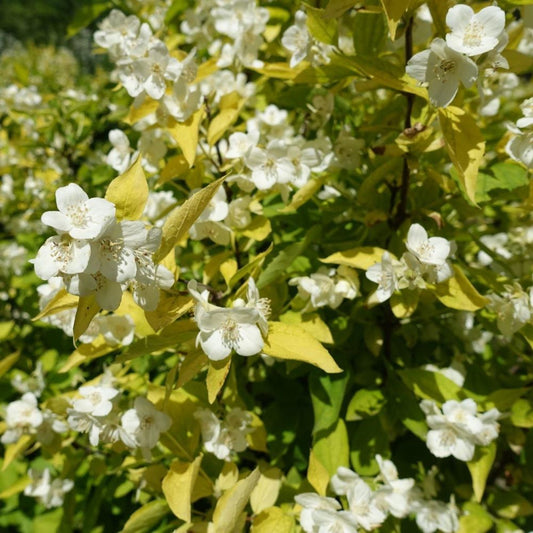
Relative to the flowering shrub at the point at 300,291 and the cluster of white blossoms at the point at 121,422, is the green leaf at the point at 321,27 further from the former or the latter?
the cluster of white blossoms at the point at 121,422

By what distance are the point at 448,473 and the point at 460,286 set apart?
103 cm

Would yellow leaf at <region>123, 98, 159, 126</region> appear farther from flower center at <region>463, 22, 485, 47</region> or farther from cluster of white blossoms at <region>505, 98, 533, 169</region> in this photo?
cluster of white blossoms at <region>505, 98, 533, 169</region>

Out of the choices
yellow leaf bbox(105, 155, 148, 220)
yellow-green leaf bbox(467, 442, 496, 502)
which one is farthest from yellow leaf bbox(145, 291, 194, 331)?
yellow-green leaf bbox(467, 442, 496, 502)

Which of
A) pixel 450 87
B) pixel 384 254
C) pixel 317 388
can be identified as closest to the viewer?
pixel 450 87

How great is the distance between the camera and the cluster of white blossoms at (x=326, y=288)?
4.98ft

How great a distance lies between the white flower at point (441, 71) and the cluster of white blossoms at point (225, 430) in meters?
1.04

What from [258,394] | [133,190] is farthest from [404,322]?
[133,190]

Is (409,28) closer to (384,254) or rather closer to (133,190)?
(384,254)

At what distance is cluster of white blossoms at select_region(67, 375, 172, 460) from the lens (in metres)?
1.43

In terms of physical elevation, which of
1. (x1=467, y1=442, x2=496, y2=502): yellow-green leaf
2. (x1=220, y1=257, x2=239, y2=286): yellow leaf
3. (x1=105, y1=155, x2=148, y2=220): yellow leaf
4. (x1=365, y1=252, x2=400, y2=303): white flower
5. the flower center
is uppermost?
the flower center

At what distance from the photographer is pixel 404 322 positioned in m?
1.79

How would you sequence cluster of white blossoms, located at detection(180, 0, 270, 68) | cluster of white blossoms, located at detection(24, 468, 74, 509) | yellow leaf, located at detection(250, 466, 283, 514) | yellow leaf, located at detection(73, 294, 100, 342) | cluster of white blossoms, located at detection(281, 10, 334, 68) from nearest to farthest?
yellow leaf, located at detection(73, 294, 100, 342) → yellow leaf, located at detection(250, 466, 283, 514) → cluster of white blossoms, located at detection(281, 10, 334, 68) → cluster of white blossoms, located at detection(180, 0, 270, 68) → cluster of white blossoms, located at detection(24, 468, 74, 509)

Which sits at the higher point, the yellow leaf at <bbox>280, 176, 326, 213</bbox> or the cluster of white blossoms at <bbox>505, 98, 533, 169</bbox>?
the cluster of white blossoms at <bbox>505, 98, 533, 169</bbox>

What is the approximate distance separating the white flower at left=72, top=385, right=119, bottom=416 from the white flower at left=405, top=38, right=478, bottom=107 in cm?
118
